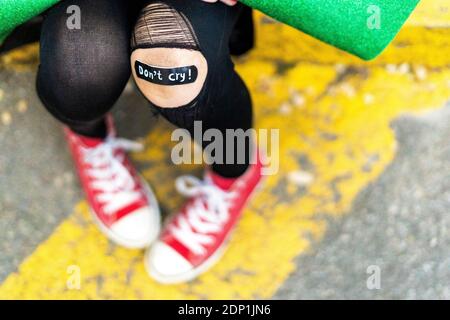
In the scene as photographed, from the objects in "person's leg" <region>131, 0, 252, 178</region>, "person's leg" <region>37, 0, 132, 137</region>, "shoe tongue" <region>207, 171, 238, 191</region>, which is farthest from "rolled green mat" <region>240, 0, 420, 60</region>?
"shoe tongue" <region>207, 171, 238, 191</region>

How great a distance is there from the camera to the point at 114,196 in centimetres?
99

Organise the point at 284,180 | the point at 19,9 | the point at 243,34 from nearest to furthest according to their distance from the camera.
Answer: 1. the point at 19,9
2. the point at 243,34
3. the point at 284,180

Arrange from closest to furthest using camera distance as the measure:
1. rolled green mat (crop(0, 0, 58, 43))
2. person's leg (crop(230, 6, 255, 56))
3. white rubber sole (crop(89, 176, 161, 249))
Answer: rolled green mat (crop(0, 0, 58, 43)), person's leg (crop(230, 6, 255, 56)), white rubber sole (crop(89, 176, 161, 249))

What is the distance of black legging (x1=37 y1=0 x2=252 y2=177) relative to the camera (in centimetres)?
69

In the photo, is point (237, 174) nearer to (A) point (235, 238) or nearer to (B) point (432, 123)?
(A) point (235, 238)

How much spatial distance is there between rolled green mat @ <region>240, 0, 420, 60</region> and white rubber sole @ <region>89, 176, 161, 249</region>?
0.47 metres

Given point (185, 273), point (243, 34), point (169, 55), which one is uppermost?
point (169, 55)

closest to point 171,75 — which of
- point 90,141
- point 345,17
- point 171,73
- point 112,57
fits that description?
point 171,73

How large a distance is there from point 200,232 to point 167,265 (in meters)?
0.08

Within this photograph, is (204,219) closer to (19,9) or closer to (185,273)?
(185,273)

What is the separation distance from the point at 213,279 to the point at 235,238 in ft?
0.28

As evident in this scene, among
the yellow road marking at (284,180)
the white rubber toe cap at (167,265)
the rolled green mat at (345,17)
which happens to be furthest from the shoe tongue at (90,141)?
the rolled green mat at (345,17)

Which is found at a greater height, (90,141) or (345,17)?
(345,17)

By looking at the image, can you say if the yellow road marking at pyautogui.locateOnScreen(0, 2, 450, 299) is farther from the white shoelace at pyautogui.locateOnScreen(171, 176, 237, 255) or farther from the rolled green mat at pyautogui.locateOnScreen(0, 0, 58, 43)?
the rolled green mat at pyautogui.locateOnScreen(0, 0, 58, 43)
